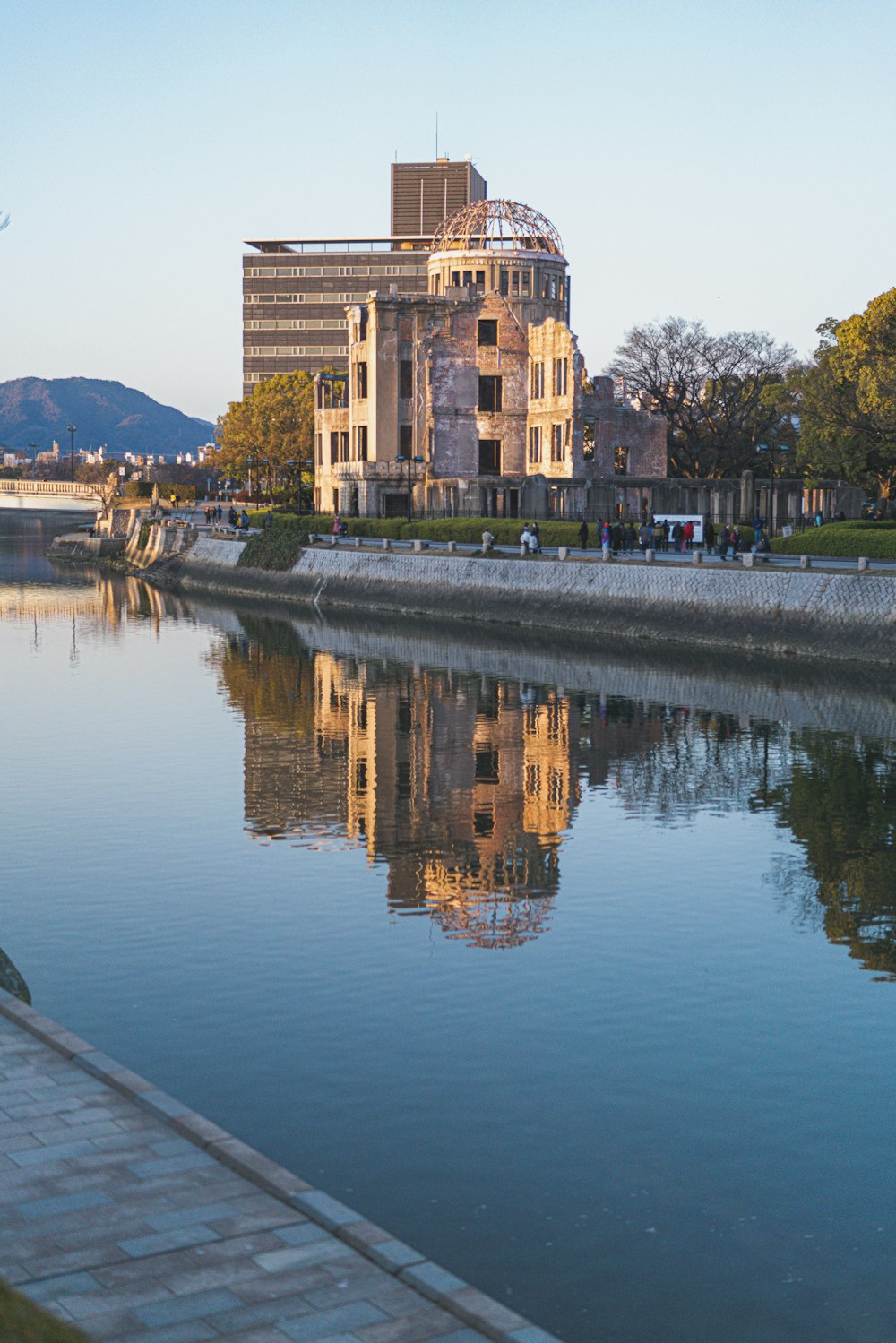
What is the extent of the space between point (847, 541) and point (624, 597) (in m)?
8.78

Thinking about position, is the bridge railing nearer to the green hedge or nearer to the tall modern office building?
the tall modern office building

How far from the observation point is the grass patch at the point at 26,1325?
461 centimetres

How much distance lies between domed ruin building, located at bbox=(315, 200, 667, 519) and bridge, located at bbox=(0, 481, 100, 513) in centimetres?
7773

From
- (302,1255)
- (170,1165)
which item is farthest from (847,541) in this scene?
(302,1255)

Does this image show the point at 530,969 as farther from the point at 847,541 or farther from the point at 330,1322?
the point at 847,541

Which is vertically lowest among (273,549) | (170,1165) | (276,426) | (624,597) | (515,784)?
(515,784)

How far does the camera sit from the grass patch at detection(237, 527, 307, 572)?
82562 millimetres

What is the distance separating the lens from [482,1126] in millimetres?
13805

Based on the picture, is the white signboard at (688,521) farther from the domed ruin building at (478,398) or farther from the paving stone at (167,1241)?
the paving stone at (167,1241)

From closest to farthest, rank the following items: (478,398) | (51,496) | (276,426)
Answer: (478,398) < (276,426) < (51,496)

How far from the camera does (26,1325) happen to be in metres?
4.72

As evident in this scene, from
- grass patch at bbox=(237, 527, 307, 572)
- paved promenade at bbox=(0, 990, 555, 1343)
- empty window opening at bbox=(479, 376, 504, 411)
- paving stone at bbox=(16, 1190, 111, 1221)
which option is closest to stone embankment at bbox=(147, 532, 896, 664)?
grass patch at bbox=(237, 527, 307, 572)

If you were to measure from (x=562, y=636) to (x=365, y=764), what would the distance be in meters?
26.2

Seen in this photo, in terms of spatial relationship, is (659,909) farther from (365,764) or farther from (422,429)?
(422,429)
